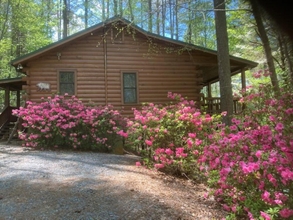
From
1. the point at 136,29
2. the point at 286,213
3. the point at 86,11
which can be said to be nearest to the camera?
the point at 286,213

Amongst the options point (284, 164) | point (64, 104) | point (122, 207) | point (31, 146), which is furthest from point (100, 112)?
point (284, 164)

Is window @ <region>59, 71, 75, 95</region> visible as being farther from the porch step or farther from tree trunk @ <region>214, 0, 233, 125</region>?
tree trunk @ <region>214, 0, 233, 125</region>

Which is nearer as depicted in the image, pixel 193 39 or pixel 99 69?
pixel 99 69

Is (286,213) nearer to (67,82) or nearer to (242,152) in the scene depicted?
(242,152)

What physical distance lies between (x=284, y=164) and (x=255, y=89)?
10.1 feet

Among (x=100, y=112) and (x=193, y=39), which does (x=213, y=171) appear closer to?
(x=100, y=112)

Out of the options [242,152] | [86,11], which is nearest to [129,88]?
[242,152]

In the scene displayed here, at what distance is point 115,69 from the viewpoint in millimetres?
12109

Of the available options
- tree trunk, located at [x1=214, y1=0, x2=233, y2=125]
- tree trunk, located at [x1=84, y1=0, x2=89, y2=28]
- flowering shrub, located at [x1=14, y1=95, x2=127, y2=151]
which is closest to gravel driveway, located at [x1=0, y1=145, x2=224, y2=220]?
flowering shrub, located at [x1=14, y1=95, x2=127, y2=151]

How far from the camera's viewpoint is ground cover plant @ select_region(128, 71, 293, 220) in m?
2.98

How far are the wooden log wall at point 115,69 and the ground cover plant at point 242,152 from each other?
5546 mm

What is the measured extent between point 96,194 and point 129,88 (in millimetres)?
8366

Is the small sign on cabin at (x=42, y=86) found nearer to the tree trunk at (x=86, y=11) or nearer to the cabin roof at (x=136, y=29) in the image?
the cabin roof at (x=136, y=29)

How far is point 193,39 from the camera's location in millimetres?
30328
